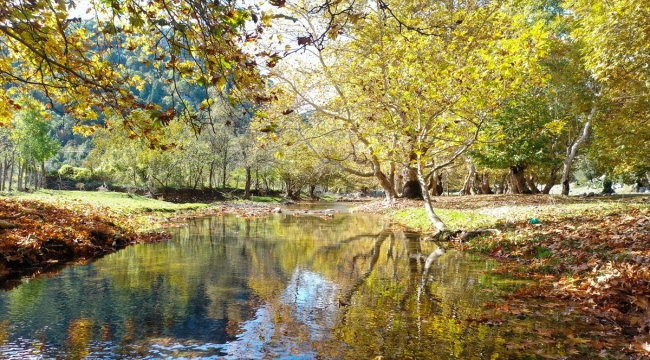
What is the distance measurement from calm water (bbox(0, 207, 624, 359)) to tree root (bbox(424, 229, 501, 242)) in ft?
6.96

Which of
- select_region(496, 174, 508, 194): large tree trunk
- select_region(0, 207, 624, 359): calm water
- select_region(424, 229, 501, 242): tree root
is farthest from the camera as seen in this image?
select_region(496, 174, 508, 194): large tree trunk

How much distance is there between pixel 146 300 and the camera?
233 inches

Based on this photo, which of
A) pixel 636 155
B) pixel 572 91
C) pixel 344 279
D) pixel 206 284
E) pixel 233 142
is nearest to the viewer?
pixel 206 284

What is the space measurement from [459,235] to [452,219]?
3.50m

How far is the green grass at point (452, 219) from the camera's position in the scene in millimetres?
13602

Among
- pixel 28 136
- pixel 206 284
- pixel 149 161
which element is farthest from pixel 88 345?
pixel 28 136

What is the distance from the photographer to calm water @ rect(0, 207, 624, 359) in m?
4.19

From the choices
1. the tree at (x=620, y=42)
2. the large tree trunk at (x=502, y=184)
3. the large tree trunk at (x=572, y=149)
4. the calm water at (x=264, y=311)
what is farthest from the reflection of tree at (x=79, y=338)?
the large tree trunk at (x=502, y=184)

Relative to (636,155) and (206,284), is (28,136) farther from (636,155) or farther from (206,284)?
(636,155)

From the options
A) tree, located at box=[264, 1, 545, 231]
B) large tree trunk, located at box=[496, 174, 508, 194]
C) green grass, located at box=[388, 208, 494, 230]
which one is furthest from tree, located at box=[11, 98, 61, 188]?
large tree trunk, located at box=[496, 174, 508, 194]

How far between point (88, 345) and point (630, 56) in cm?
1415

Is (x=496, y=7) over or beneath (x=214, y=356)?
over

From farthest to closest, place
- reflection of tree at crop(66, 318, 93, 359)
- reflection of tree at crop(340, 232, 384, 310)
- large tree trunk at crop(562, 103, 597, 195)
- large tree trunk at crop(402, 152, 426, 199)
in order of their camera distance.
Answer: large tree trunk at crop(402, 152, 426, 199) < large tree trunk at crop(562, 103, 597, 195) < reflection of tree at crop(340, 232, 384, 310) < reflection of tree at crop(66, 318, 93, 359)

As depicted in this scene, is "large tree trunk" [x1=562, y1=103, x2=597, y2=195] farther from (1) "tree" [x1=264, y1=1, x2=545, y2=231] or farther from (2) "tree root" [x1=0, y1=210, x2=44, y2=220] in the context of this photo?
(2) "tree root" [x1=0, y1=210, x2=44, y2=220]
